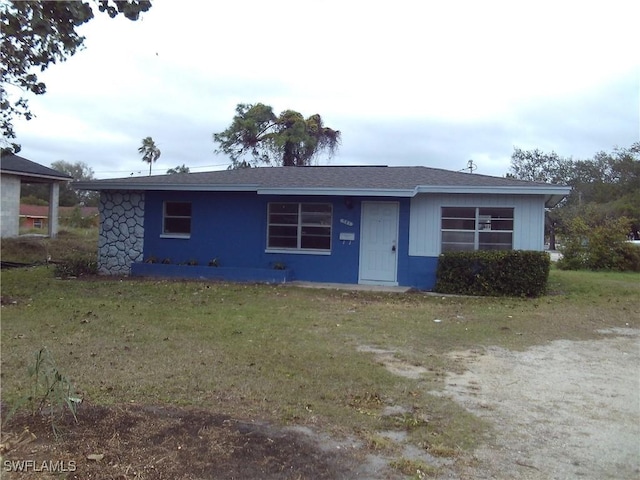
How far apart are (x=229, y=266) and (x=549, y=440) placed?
1173 cm

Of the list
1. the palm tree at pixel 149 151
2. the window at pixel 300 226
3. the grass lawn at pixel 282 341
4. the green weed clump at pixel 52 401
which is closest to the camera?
the green weed clump at pixel 52 401

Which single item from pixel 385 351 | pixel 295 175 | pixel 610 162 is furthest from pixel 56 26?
pixel 610 162

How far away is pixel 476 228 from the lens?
13570 millimetres

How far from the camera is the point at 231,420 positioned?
4.38m

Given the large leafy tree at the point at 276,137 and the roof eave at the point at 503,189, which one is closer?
the roof eave at the point at 503,189

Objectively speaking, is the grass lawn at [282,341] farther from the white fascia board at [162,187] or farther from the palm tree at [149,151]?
the palm tree at [149,151]

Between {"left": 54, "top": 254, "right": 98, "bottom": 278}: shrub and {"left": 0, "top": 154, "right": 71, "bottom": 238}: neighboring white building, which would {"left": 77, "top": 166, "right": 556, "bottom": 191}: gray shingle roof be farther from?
{"left": 0, "top": 154, "right": 71, "bottom": 238}: neighboring white building

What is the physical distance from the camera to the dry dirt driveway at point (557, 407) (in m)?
3.80

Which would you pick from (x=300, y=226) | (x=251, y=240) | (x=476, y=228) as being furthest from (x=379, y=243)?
(x=251, y=240)

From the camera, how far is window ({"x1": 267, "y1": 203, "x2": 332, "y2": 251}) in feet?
48.1

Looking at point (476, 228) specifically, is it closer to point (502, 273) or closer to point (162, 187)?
point (502, 273)

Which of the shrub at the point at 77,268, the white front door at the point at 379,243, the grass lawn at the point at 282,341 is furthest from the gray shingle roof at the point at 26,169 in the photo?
the white front door at the point at 379,243

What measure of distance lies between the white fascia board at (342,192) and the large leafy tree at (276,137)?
78.6 feet

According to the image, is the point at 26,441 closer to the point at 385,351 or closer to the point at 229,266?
the point at 385,351
